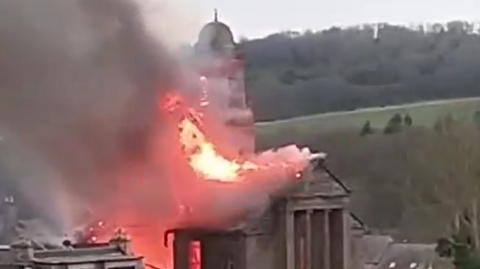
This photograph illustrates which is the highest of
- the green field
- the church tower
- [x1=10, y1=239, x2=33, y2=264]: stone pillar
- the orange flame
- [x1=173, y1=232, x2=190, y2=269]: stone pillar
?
the green field

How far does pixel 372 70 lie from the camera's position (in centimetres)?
7206

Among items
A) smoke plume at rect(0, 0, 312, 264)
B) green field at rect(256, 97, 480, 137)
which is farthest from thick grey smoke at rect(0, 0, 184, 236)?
green field at rect(256, 97, 480, 137)

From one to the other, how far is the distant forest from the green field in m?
0.78

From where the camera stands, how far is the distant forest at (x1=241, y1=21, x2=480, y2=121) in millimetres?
63812

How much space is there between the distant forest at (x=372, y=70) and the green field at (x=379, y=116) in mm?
782

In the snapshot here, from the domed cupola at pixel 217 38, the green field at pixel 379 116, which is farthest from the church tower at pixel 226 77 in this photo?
the green field at pixel 379 116

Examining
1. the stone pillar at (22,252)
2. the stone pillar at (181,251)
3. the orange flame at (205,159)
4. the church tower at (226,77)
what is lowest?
the stone pillar at (22,252)

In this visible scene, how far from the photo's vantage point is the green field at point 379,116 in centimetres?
6309

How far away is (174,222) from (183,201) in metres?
0.93

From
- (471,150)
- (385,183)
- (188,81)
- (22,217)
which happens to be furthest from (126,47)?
(385,183)

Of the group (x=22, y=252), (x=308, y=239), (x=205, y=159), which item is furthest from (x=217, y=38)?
(x=22, y=252)

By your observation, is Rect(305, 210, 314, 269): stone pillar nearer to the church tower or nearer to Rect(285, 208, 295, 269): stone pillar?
Rect(285, 208, 295, 269): stone pillar

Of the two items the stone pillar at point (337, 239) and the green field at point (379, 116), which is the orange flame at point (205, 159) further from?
the green field at point (379, 116)

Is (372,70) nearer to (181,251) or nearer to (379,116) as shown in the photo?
(379,116)
